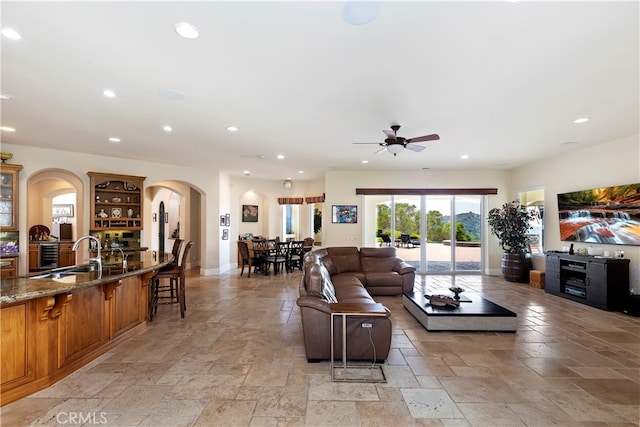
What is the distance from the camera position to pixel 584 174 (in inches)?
225

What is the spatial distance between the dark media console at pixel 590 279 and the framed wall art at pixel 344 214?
4281mm

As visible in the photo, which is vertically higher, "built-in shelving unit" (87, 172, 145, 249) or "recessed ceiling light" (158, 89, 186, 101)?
"recessed ceiling light" (158, 89, 186, 101)

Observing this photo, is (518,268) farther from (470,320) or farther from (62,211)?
(62,211)

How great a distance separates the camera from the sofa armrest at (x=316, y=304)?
9.94ft

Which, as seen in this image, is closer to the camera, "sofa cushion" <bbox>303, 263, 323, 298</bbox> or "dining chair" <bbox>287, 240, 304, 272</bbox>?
"sofa cushion" <bbox>303, 263, 323, 298</bbox>

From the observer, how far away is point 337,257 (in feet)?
20.5

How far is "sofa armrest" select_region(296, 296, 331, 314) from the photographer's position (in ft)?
9.94

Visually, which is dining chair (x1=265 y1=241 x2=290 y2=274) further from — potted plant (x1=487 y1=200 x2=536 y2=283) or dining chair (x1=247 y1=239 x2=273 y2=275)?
potted plant (x1=487 y1=200 x2=536 y2=283)

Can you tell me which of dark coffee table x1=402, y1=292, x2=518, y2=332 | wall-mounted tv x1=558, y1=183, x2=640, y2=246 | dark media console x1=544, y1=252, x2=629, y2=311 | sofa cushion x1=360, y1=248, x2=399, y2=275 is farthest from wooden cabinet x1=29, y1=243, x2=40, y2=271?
wall-mounted tv x1=558, y1=183, x2=640, y2=246

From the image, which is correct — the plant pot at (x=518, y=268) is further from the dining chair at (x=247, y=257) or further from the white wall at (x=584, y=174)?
the dining chair at (x=247, y=257)

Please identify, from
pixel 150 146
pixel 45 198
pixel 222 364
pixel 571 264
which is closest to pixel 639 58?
pixel 571 264

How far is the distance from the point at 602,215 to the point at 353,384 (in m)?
5.56

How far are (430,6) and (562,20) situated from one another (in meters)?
0.98

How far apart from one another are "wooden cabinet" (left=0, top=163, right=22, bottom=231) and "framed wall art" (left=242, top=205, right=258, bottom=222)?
5.55 metres
